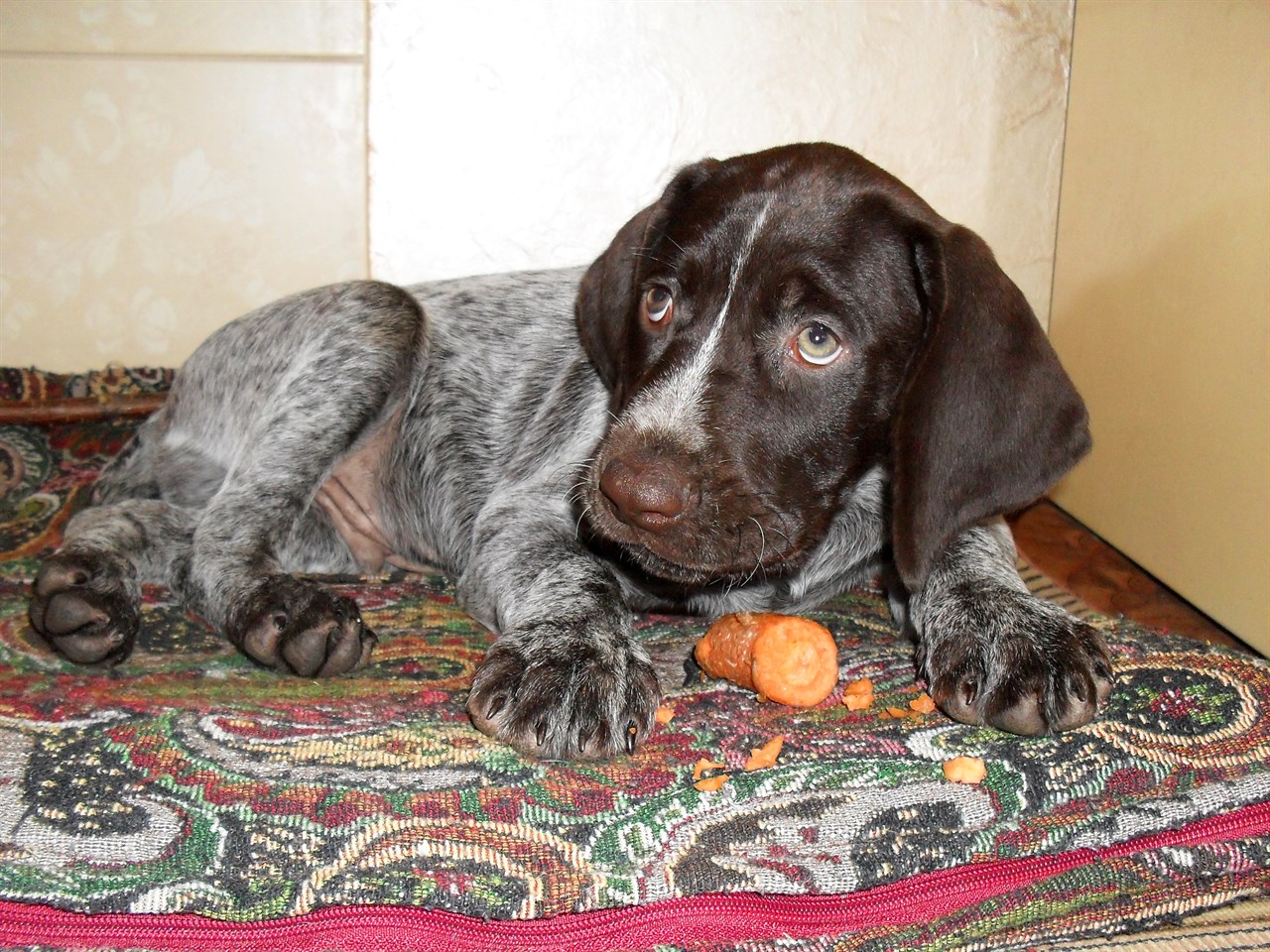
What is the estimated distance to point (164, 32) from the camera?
4824 mm

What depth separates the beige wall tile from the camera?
4.72 m

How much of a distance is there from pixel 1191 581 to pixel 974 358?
1.70 m

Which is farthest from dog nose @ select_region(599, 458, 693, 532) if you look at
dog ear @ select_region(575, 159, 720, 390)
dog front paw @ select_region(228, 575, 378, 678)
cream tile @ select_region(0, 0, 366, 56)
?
cream tile @ select_region(0, 0, 366, 56)

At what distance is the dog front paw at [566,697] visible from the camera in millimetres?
2332

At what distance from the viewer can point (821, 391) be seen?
260cm

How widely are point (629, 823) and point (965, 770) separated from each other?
26.2 inches

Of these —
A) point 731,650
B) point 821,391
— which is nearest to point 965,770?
point 731,650

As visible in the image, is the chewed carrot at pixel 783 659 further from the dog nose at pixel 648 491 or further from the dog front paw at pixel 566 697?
the dog nose at pixel 648 491

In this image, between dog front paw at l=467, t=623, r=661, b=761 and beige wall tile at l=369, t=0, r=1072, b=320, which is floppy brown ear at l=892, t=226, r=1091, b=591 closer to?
→ dog front paw at l=467, t=623, r=661, b=761

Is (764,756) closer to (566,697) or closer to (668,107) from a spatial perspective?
(566,697)

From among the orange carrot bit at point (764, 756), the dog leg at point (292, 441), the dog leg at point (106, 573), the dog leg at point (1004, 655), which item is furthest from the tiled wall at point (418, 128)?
the orange carrot bit at point (764, 756)

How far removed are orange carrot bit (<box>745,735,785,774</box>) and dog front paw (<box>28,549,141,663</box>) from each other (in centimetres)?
167

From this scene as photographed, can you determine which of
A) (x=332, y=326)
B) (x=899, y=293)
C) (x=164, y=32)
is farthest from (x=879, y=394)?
(x=164, y=32)

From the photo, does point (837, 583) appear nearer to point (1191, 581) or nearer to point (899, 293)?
Result: point (899, 293)
